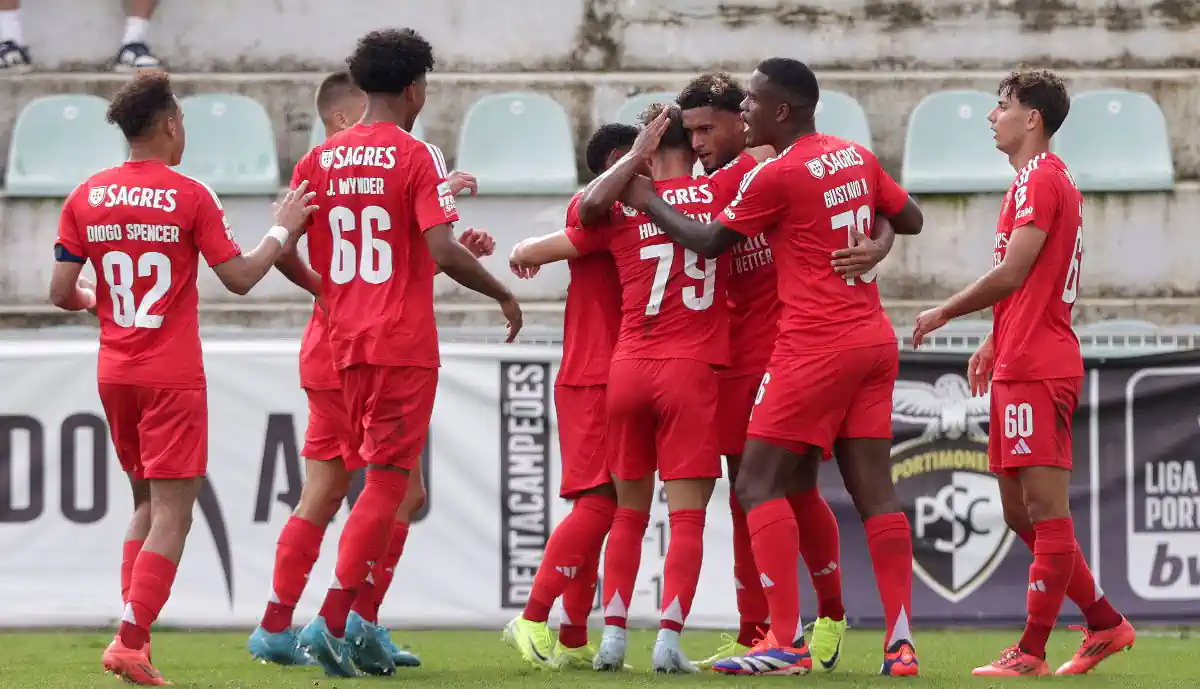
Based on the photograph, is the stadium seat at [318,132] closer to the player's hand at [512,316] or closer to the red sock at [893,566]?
the player's hand at [512,316]

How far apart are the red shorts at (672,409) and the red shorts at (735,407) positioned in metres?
0.31

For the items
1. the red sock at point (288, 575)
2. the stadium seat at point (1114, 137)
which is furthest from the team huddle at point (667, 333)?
the stadium seat at point (1114, 137)

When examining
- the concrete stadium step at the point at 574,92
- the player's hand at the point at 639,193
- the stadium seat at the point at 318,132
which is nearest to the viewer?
the player's hand at the point at 639,193

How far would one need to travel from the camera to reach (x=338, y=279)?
224 inches

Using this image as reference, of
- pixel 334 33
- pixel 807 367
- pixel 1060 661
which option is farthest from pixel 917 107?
pixel 807 367

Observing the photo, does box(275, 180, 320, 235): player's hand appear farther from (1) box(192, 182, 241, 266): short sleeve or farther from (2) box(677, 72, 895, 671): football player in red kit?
(2) box(677, 72, 895, 671): football player in red kit

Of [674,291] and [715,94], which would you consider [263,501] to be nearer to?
[674,291]

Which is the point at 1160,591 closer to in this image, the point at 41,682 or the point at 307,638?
the point at 307,638

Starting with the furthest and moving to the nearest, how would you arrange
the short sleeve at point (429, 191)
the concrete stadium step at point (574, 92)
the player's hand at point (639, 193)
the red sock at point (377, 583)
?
1. the concrete stadium step at point (574, 92)
2. the red sock at point (377, 583)
3. the player's hand at point (639, 193)
4. the short sleeve at point (429, 191)

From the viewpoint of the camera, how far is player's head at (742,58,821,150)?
19.0 feet

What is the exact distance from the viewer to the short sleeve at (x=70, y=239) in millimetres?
5742

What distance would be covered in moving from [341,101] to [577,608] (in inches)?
89.7

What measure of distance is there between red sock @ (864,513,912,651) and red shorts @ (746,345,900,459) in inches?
12.4

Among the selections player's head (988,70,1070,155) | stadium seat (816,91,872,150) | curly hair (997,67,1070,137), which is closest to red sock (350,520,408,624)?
player's head (988,70,1070,155)
